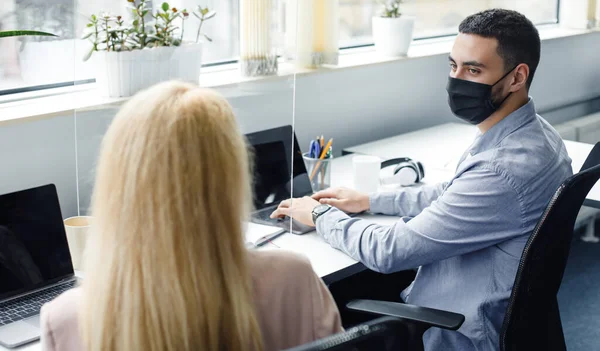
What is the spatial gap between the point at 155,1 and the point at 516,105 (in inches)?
36.2

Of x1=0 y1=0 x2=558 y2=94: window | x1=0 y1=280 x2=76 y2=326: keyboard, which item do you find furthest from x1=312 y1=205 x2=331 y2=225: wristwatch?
x1=0 y1=280 x2=76 y2=326: keyboard

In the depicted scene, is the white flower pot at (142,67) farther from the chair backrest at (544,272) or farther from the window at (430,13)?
the window at (430,13)

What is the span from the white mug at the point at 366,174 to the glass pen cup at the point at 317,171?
81mm

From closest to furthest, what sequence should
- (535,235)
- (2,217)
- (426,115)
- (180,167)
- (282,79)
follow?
(180,167)
(535,235)
(2,217)
(282,79)
(426,115)

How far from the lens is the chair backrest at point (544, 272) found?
4.48 ft

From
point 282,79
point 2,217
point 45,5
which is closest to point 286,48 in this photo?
point 282,79

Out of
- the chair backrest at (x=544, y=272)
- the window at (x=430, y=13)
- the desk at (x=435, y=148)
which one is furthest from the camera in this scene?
the window at (x=430, y=13)

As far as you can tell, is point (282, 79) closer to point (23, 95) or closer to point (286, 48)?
point (286, 48)

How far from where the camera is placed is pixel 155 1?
1.88m

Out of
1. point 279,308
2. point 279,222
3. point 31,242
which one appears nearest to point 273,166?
point 279,222

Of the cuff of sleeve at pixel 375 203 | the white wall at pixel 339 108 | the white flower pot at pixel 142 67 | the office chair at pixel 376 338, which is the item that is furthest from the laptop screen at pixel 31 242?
the office chair at pixel 376 338

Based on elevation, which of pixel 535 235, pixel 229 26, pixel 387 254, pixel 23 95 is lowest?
pixel 387 254

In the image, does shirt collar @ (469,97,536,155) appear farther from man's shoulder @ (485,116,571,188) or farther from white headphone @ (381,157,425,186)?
white headphone @ (381,157,425,186)

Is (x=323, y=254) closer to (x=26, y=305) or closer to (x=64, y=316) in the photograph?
(x=26, y=305)
